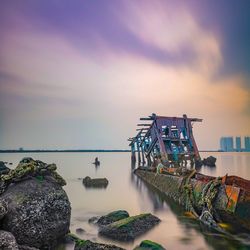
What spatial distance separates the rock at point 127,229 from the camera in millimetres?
7058

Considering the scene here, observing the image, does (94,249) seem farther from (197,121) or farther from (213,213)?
(197,121)

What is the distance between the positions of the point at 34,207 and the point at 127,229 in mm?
2590

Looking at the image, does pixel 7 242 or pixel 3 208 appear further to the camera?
pixel 3 208

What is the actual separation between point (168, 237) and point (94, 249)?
274 cm

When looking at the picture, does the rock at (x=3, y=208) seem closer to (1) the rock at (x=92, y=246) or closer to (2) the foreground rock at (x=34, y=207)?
(2) the foreground rock at (x=34, y=207)

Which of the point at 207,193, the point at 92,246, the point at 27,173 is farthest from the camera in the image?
the point at 207,193

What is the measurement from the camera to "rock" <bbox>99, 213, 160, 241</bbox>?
7058 mm

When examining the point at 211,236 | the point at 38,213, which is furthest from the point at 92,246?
the point at 211,236

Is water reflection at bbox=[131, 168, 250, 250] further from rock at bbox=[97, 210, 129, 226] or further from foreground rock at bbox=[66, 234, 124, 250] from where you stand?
foreground rock at bbox=[66, 234, 124, 250]

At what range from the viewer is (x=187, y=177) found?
447 inches

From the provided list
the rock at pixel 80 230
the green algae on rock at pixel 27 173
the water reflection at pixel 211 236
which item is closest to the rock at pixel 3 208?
the green algae on rock at pixel 27 173

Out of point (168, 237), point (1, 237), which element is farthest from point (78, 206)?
point (1, 237)

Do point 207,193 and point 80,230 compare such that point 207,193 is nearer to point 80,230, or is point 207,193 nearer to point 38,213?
point 80,230

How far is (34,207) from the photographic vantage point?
5887 millimetres
